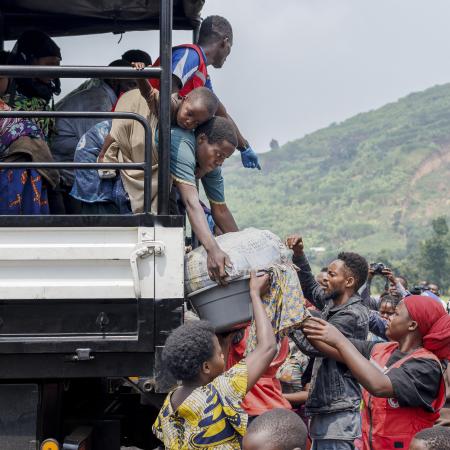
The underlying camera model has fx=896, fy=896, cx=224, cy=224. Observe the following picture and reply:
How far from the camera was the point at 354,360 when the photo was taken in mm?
4016

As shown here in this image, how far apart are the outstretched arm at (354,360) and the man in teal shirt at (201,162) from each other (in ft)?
1.61

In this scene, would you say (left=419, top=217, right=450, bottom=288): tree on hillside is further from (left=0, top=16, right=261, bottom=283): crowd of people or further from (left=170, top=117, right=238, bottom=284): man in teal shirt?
(left=170, top=117, right=238, bottom=284): man in teal shirt

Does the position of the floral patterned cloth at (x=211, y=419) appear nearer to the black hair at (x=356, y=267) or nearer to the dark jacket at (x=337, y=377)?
the dark jacket at (x=337, y=377)

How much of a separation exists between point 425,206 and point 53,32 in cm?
9607

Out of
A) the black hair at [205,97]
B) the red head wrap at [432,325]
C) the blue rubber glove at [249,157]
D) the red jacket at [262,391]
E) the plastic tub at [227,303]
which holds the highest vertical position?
the black hair at [205,97]

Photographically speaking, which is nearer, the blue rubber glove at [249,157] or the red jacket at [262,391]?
the red jacket at [262,391]

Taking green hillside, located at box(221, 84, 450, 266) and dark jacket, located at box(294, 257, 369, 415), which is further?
green hillside, located at box(221, 84, 450, 266)

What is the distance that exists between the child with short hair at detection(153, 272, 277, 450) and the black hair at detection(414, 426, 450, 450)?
728 mm

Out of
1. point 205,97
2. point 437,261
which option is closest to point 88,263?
point 205,97

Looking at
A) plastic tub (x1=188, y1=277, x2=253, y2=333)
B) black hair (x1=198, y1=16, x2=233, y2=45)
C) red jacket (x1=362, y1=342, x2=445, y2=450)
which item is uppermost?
black hair (x1=198, y1=16, x2=233, y2=45)

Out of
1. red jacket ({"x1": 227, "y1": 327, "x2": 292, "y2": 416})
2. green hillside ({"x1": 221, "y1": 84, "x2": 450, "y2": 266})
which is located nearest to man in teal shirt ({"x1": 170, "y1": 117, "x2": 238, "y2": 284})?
red jacket ({"x1": 227, "y1": 327, "x2": 292, "y2": 416})

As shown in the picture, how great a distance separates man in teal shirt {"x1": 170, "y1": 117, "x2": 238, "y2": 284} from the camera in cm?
407

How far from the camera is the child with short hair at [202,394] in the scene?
343 centimetres

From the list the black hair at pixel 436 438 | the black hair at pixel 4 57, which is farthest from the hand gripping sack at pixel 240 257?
the black hair at pixel 4 57
